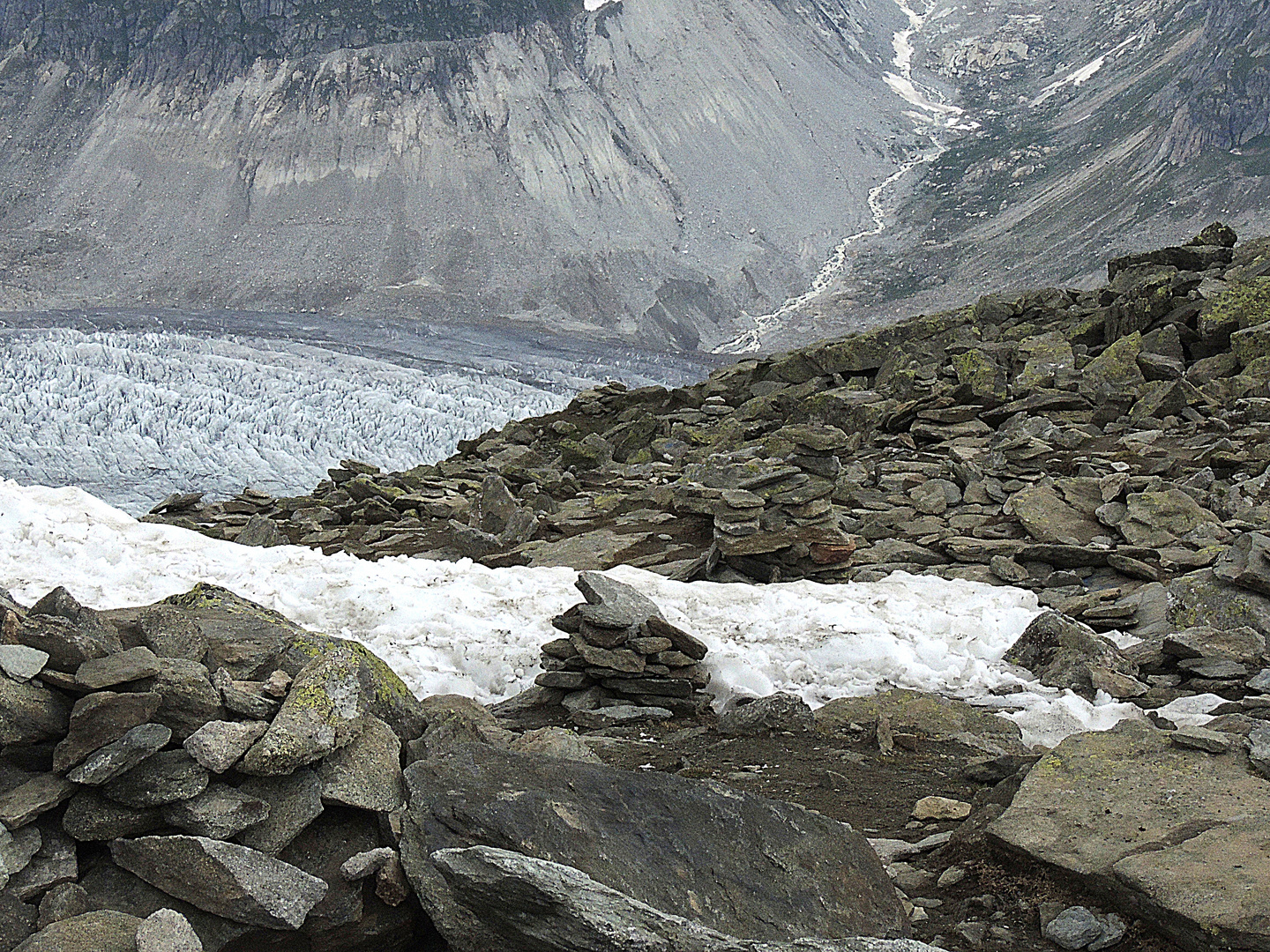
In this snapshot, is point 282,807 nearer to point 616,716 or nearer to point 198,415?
point 616,716

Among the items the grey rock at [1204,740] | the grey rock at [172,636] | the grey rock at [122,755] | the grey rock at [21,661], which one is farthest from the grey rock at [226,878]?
the grey rock at [1204,740]

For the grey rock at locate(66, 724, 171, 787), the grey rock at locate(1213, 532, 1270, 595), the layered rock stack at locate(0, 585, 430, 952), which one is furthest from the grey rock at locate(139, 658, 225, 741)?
the grey rock at locate(1213, 532, 1270, 595)

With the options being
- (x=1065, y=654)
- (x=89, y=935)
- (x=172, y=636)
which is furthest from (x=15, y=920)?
(x=1065, y=654)

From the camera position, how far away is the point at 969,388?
59.2ft

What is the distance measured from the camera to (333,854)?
403cm

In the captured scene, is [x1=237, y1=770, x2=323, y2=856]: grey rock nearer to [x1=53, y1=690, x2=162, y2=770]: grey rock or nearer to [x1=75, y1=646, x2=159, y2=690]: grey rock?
[x1=53, y1=690, x2=162, y2=770]: grey rock

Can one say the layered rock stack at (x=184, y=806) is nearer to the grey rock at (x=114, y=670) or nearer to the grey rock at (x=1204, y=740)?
the grey rock at (x=114, y=670)

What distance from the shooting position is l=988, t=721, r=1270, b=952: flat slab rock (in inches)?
139

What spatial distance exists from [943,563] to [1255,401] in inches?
296

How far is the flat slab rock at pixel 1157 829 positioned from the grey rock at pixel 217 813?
10.4ft

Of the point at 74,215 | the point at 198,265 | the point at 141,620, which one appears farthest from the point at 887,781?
the point at 74,215

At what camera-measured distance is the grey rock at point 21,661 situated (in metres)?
3.95

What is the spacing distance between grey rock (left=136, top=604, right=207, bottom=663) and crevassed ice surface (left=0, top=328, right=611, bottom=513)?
22736mm

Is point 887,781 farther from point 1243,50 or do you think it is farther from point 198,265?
Answer: point 1243,50
